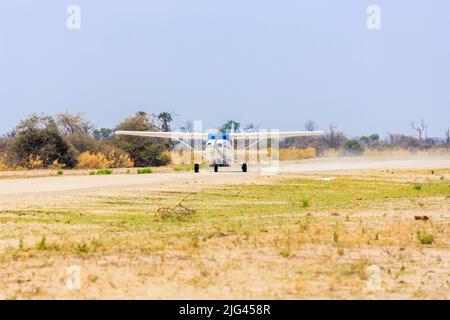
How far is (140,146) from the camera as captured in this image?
247 feet

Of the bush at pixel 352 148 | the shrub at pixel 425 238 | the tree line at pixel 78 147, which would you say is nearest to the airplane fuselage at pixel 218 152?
the tree line at pixel 78 147

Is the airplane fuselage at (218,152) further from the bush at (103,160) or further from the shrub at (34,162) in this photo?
the bush at (103,160)

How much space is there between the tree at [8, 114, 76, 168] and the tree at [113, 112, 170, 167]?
12457 mm

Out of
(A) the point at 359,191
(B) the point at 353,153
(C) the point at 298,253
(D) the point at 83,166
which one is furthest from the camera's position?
Result: (B) the point at 353,153

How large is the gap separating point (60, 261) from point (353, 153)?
91296 millimetres

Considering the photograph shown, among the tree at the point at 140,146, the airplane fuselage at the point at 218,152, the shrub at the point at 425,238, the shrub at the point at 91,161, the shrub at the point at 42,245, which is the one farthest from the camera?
the tree at the point at 140,146

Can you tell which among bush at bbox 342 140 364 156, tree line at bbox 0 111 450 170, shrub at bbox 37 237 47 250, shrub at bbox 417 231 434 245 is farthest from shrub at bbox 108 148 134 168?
shrub at bbox 417 231 434 245

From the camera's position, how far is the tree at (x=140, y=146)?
75.5 meters

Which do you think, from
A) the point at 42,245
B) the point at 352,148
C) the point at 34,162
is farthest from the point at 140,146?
the point at 42,245

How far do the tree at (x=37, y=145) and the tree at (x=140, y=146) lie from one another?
1246 cm
